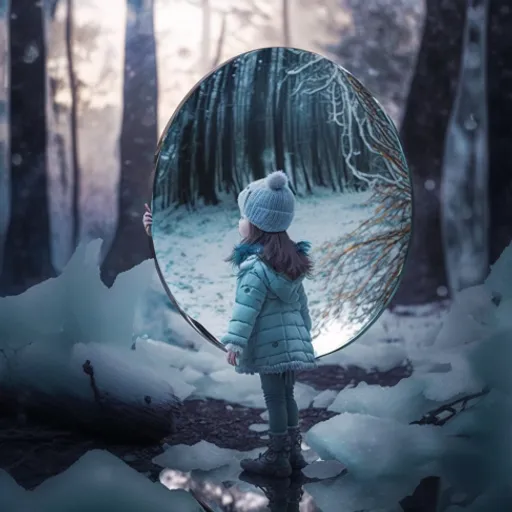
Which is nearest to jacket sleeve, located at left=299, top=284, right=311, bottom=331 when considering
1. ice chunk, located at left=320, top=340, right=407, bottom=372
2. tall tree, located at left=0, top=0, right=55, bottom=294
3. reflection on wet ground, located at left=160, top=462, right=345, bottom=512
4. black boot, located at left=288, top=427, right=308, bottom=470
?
black boot, located at left=288, top=427, right=308, bottom=470

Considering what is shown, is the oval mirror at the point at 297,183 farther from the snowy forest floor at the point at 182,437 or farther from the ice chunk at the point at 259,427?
the ice chunk at the point at 259,427

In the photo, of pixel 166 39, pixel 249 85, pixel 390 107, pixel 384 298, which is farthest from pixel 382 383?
pixel 166 39

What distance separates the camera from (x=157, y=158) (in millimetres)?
2268

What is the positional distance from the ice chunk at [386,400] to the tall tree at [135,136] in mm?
734

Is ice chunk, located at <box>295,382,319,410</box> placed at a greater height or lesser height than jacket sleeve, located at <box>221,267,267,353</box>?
lesser

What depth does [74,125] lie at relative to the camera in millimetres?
2217

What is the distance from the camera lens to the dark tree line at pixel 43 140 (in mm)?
2191

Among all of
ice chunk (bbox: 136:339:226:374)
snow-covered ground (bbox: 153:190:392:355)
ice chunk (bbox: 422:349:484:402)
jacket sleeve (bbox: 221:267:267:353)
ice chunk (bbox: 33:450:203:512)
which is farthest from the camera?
snow-covered ground (bbox: 153:190:392:355)

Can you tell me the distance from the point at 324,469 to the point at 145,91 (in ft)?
3.87

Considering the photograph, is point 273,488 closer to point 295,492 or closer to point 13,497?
point 295,492

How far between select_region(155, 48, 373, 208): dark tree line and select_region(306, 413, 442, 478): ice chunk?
33.9 inches

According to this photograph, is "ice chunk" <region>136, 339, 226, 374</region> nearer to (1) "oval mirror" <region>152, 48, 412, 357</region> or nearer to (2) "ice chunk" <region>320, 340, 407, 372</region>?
(1) "oval mirror" <region>152, 48, 412, 357</region>

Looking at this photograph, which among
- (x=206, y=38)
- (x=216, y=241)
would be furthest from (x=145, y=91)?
(x=216, y=241)

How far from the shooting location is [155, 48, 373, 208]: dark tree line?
240 centimetres
